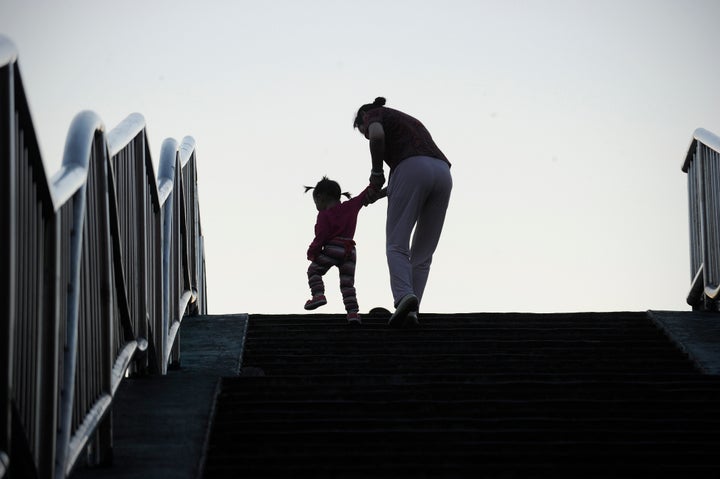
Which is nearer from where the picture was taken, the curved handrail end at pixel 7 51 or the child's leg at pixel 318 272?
the curved handrail end at pixel 7 51

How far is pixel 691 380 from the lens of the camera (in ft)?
22.2

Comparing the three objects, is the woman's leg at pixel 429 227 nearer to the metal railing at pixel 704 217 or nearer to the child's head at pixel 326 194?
the child's head at pixel 326 194

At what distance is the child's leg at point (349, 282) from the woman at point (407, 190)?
0.31 m

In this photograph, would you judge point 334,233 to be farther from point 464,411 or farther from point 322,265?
point 464,411

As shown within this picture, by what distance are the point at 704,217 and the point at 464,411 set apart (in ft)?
17.3

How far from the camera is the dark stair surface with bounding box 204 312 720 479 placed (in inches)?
217

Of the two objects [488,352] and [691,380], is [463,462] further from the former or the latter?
[488,352]

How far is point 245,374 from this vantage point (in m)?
7.53

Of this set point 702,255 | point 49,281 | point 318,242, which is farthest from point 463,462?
point 702,255

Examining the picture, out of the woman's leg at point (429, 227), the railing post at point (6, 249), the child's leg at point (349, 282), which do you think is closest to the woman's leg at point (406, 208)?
the woman's leg at point (429, 227)

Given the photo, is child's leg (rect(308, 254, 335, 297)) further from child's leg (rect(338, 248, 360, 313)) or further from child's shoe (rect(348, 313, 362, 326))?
child's shoe (rect(348, 313, 362, 326))

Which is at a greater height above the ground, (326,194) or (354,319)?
(326,194)

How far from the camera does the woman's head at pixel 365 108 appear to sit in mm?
9281

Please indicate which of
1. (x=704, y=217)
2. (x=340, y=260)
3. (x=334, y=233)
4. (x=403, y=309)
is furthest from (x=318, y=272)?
(x=704, y=217)
